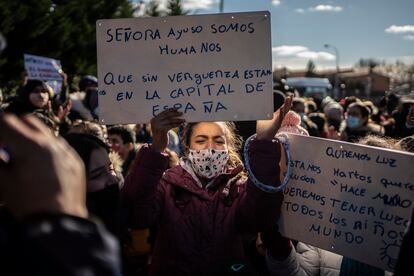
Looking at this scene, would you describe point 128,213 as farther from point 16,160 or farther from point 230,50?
point 16,160

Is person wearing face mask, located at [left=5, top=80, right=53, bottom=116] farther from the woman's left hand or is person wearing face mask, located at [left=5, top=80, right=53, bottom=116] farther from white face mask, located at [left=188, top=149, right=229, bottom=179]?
the woman's left hand

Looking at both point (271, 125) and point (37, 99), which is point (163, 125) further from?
point (37, 99)

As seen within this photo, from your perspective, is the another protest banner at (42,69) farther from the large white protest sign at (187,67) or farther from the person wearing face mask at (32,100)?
the large white protest sign at (187,67)

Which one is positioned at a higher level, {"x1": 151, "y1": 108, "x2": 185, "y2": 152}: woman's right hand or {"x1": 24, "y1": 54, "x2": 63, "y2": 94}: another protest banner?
{"x1": 24, "y1": 54, "x2": 63, "y2": 94}: another protest banner

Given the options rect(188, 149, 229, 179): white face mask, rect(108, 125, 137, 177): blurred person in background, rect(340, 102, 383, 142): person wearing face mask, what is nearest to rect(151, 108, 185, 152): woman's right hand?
rect(188, 149, 229, 179): white face mask

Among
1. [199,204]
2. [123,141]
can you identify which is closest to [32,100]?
[123,141]

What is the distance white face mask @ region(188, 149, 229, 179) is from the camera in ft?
7.81

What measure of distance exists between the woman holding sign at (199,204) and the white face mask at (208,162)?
0.16ft

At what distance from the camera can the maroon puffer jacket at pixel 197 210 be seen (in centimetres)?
206

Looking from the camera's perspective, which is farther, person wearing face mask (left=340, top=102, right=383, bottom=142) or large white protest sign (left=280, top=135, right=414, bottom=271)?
person wearing face mask (left=340, top=102, right=383, bottom=142)

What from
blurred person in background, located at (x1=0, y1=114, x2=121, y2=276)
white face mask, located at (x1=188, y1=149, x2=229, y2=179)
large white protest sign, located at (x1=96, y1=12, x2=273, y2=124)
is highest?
large white protest sign, located at (x1=96, y1=12, x2=273, y2=124)

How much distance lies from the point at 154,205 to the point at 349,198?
91 centimetres

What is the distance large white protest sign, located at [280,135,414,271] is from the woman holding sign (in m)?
0.16

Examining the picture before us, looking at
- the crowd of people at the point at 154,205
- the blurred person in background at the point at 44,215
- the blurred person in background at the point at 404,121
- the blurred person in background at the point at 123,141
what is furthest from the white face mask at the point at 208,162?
the blurred person in background at the point at 404,121
